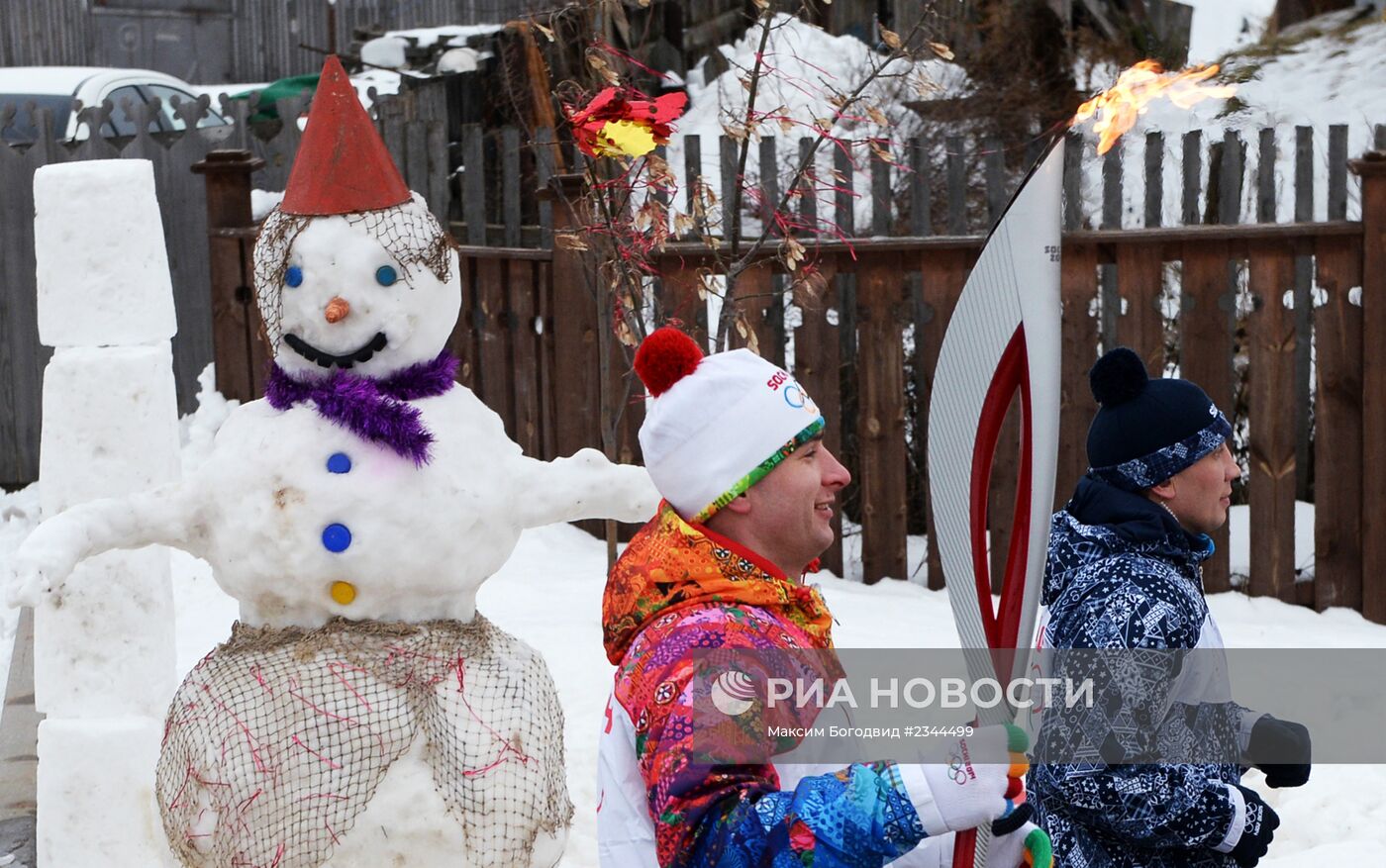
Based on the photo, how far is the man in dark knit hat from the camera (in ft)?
9.29

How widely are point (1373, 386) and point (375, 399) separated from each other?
4174 mm

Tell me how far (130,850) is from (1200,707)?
9.97ft

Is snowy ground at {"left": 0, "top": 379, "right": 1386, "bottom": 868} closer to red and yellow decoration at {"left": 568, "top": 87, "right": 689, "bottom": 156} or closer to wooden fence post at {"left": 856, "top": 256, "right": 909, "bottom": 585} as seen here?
wooden fence post at {"left": 856, "top": 256, "right": 909, "bottom": 585}

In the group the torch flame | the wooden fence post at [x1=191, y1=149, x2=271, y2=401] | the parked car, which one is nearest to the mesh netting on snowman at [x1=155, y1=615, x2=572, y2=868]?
the torch flame

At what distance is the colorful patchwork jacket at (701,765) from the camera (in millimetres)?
2062

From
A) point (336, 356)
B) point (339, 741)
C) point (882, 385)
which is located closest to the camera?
point (339, 741)

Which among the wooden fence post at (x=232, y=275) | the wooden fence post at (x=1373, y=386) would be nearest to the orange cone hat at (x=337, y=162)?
the wooden fence post at (x=1373, y=386)

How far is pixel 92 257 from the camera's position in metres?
4.66

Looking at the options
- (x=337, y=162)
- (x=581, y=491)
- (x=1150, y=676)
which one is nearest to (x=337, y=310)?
(x=337, y=162)

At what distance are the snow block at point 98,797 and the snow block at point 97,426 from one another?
2.14 ft

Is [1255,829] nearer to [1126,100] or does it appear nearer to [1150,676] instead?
[1150,676]

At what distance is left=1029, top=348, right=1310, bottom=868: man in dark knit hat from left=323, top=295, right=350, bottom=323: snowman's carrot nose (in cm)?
158

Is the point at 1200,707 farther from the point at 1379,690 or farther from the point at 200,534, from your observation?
the point at 1379,690

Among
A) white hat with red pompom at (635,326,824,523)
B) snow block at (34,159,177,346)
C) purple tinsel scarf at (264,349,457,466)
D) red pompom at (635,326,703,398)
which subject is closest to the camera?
white hat with red pompom at (635,326,824,523)
